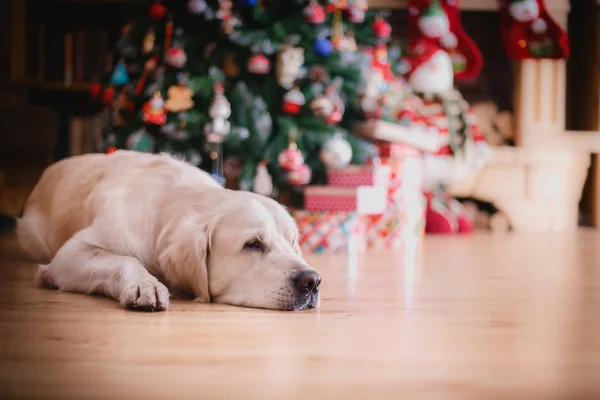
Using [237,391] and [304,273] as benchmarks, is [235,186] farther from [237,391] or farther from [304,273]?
[237,391]

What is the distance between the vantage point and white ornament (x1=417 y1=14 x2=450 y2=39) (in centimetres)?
386

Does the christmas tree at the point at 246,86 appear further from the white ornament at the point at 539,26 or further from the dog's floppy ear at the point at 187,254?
the white ornament at the point at 539,26

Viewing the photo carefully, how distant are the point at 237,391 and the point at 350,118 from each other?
2487 mm

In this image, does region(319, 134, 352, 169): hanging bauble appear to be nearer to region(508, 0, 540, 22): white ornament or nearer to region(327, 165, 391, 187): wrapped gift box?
region(327, 165, 391, 187): wrapped gift box

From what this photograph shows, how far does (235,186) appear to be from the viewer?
3.20 meters

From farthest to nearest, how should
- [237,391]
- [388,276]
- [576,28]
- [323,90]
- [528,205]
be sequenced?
[576,28]
[528,205]
[323,90]
[388,276]
[237,391]

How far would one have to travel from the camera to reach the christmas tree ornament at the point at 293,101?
2.97m

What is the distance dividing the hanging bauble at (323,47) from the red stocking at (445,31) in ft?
3.31

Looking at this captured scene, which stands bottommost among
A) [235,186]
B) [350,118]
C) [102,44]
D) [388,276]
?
[388,276]

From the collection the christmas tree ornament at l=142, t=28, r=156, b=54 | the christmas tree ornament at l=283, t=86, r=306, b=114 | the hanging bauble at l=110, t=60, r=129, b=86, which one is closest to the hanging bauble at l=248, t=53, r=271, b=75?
the christmas tree ornament at l=283, t=86, r=306, b=114

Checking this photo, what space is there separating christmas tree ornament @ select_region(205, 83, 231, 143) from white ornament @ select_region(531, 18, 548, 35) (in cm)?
205

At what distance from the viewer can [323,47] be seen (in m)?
3.03

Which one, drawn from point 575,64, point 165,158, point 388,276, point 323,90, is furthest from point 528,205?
point 165,158

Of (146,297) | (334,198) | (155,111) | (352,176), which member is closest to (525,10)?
(352,176)
